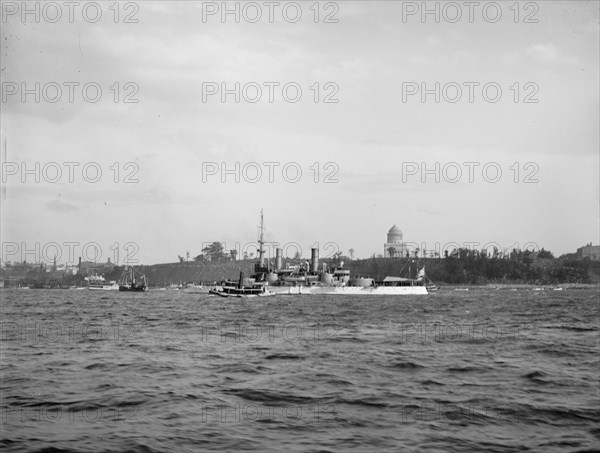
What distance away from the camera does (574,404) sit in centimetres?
1655

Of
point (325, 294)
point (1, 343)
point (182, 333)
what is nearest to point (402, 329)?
point (182, 333)

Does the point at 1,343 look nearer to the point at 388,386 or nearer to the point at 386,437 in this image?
the point at 388,386

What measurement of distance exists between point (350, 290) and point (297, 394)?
104m

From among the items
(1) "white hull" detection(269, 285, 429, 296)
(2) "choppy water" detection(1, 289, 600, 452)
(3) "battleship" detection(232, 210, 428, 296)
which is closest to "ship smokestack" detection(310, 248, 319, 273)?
(3) "battleship" detection(232, 210, 428, 296)

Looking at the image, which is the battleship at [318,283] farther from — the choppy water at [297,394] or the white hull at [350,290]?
the choppy water at [297,394]

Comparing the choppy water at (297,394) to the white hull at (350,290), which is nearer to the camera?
the choppy water at (297,394)

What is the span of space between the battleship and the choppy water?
86750 mm

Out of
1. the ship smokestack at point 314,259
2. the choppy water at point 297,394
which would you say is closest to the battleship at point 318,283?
the ship smokestack at point 314,259

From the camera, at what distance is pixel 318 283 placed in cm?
12200

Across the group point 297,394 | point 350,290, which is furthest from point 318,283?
point 297,394

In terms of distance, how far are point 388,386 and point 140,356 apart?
987cm

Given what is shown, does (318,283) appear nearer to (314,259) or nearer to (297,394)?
(314,259)

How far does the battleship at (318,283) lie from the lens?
11838 centimetres

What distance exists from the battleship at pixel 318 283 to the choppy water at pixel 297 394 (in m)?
86.7
